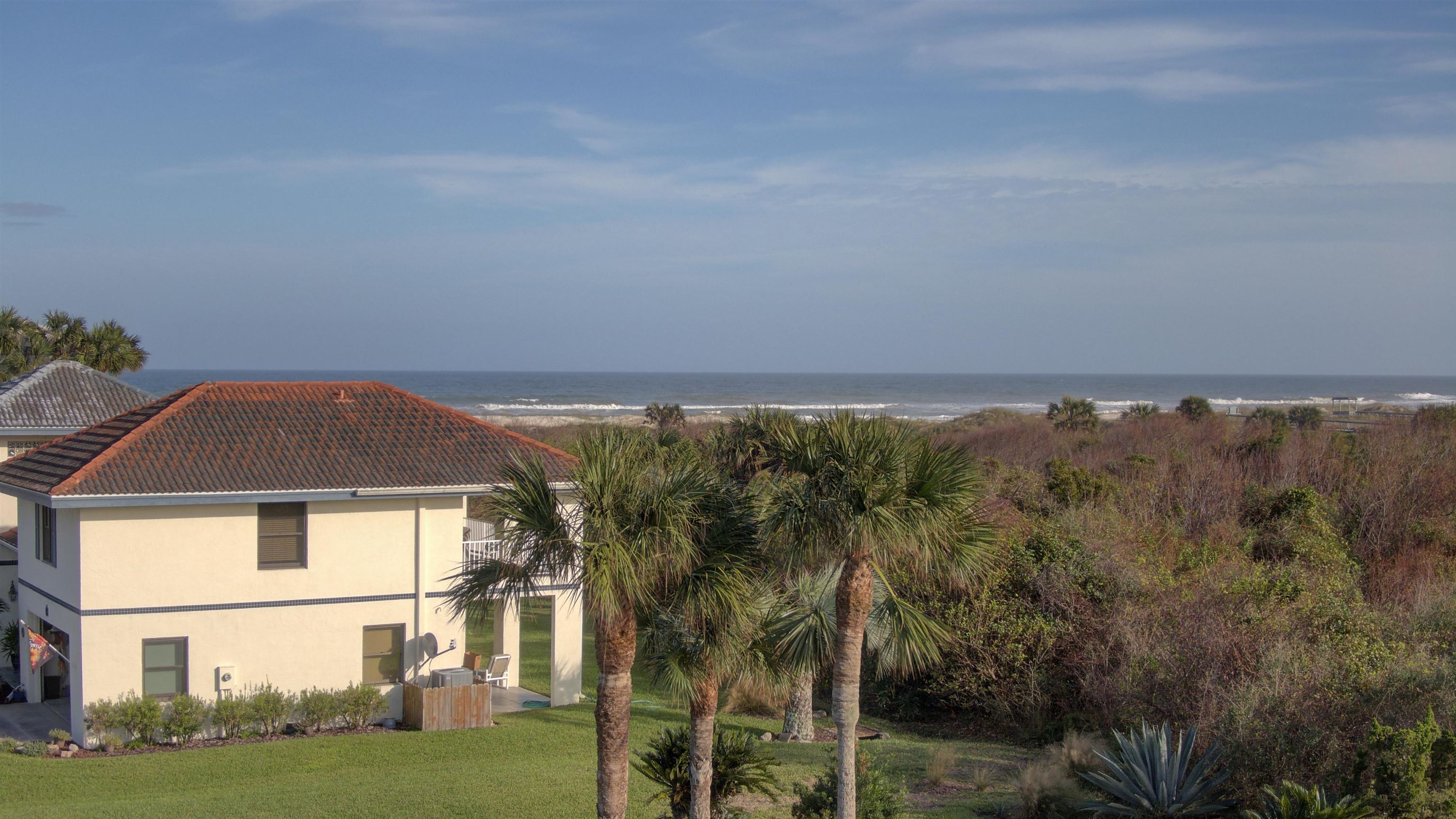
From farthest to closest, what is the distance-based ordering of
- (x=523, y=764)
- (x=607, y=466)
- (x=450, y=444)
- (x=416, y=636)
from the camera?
(x=450, y=444) < (x=416, y=636) < (x=523, y=764) < (x=607, y=466)

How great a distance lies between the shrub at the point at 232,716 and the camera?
19359 millimetres

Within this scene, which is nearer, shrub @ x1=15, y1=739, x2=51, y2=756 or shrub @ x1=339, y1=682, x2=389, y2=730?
shrub @ x1=15, y1=739, x2=51, y2=756

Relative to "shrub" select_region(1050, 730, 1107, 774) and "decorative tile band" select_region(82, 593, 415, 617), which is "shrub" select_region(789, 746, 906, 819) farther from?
"decorative tile band" select_region(82, 593, 415, 617)

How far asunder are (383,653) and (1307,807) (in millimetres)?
16230

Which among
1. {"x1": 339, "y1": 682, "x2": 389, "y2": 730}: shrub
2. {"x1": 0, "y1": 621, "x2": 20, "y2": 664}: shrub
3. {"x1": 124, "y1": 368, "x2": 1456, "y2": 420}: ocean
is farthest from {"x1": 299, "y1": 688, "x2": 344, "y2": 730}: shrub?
{"x1": 124, "y1": 368, "x2": 1456, "y2": 420}: ocean

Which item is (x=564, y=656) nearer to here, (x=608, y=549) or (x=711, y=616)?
(x=711, y=616)

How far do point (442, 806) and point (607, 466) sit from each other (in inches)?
262

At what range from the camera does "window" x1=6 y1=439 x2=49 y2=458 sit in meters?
25.4

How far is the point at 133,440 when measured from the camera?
20156mm

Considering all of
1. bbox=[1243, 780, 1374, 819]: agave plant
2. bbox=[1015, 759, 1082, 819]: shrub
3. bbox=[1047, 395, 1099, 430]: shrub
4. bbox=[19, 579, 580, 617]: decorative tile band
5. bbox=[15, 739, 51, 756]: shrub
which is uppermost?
bbox=[1047, 395, 1099, 430]: shrub

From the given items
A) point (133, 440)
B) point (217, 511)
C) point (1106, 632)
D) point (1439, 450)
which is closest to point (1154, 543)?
point (1106, 632)

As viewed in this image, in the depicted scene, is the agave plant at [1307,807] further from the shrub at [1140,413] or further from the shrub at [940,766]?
the shrub at [1140,413]

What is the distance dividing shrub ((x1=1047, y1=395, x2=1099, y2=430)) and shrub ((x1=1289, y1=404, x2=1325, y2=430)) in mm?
8148

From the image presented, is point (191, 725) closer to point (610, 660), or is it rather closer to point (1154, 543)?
point (610, 660)
